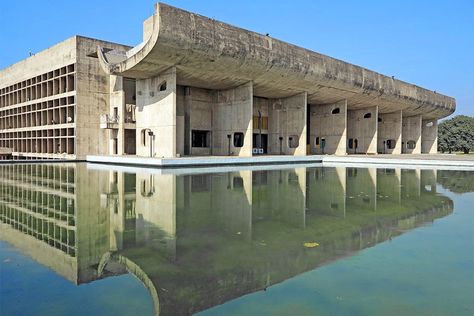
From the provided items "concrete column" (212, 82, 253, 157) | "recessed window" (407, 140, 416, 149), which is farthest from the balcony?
"recessed window" (407, 140, 416, 149)

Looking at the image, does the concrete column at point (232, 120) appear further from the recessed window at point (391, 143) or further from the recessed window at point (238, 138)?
the recessed window at point (391, 143)

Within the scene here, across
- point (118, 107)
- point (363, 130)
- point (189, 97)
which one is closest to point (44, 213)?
point (189, 97)

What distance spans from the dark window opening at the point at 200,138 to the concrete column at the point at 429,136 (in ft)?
135

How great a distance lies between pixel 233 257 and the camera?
Answer: 4895 millimetres

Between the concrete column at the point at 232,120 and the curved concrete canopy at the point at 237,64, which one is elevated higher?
the curved concrete canopy at the point at 237,64

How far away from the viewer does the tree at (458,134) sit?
68500 millimetres

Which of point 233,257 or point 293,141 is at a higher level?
point 293,141

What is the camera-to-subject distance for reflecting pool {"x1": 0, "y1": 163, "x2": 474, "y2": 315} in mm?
3508

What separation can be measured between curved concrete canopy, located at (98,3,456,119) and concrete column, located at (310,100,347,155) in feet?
Result: 5.01

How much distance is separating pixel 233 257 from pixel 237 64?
2175cm

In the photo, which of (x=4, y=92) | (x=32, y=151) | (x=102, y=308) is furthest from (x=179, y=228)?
(x=4, y=92)

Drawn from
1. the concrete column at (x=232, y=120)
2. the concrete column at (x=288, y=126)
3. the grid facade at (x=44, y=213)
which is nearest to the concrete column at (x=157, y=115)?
the concrete column at (x=232, y=120)

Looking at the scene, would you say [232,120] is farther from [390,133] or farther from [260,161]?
[390,133]

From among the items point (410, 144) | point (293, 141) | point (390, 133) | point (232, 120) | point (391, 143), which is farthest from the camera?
point (410, 144)
